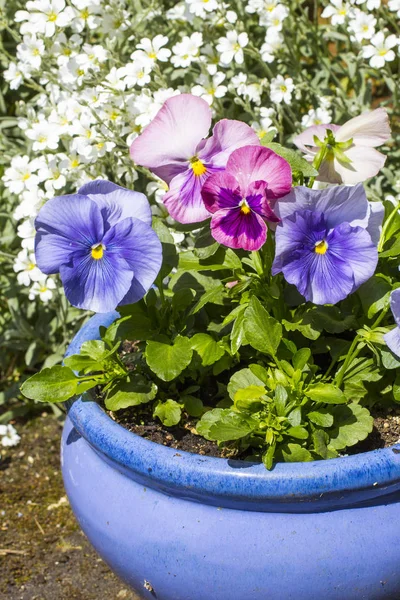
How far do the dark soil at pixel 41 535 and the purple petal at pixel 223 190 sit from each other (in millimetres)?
998

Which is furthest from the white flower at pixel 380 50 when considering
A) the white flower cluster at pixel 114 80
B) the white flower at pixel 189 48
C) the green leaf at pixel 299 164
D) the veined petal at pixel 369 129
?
the green leaf at pixel 299 164

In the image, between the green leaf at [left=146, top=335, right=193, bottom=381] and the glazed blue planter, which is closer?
the glazed blue planter

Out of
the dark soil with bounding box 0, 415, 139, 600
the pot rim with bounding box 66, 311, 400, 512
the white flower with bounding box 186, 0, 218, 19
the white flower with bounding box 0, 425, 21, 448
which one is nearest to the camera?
the pot rim with bounding box 66, 311, 400, 512

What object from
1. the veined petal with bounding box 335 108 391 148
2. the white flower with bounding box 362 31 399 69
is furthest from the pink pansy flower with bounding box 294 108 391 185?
the white flower with bounding box 362 31 399 69

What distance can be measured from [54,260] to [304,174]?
391mm

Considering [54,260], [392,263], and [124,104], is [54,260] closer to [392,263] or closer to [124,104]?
[392,263]

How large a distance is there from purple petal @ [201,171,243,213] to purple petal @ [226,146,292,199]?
0.04 ft

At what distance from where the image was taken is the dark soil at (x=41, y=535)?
6.03 feet

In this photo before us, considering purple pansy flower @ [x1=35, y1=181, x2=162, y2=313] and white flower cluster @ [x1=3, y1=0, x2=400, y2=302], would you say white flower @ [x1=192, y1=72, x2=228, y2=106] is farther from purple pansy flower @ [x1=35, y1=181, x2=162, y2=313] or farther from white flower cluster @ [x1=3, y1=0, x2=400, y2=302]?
purple pansy flower @ [x1=35, y1=181, x2=162, y2=313]

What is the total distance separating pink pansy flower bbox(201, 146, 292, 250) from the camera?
1158 mm

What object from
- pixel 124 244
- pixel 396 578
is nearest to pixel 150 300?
pixel 124 244

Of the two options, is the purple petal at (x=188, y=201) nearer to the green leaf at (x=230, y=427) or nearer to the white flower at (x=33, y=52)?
the green leaf at (x=230, y=427)

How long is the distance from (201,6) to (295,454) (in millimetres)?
1187

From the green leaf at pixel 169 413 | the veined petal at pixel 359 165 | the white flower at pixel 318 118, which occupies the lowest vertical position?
the green leaf at pixel 169 413
